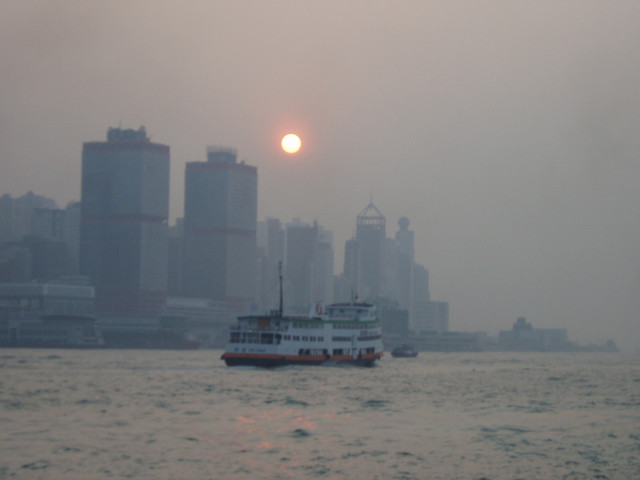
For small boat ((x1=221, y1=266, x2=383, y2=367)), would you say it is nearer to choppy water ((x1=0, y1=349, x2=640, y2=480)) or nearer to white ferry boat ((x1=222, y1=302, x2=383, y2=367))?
white ferry boat ((x1=222, y1=302, x2=383, y2=367))

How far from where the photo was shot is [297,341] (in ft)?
403

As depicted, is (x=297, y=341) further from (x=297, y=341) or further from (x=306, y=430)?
(x=306, y=430)

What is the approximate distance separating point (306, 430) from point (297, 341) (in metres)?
63.4

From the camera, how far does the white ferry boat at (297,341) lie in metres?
120

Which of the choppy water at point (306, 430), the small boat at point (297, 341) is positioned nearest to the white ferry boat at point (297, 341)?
the small boat at point (297, 341)

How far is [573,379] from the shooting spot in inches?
4892

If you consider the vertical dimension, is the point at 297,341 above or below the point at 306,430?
above

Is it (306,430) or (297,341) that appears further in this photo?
(297,341)

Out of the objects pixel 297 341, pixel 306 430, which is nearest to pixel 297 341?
pixel 297 341

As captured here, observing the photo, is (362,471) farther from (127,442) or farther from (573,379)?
(573,379)

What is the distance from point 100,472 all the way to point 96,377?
59964 millimetres

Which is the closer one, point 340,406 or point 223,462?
point 223,462

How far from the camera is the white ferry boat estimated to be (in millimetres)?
119812

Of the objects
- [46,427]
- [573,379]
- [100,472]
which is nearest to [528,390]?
[573,379]
